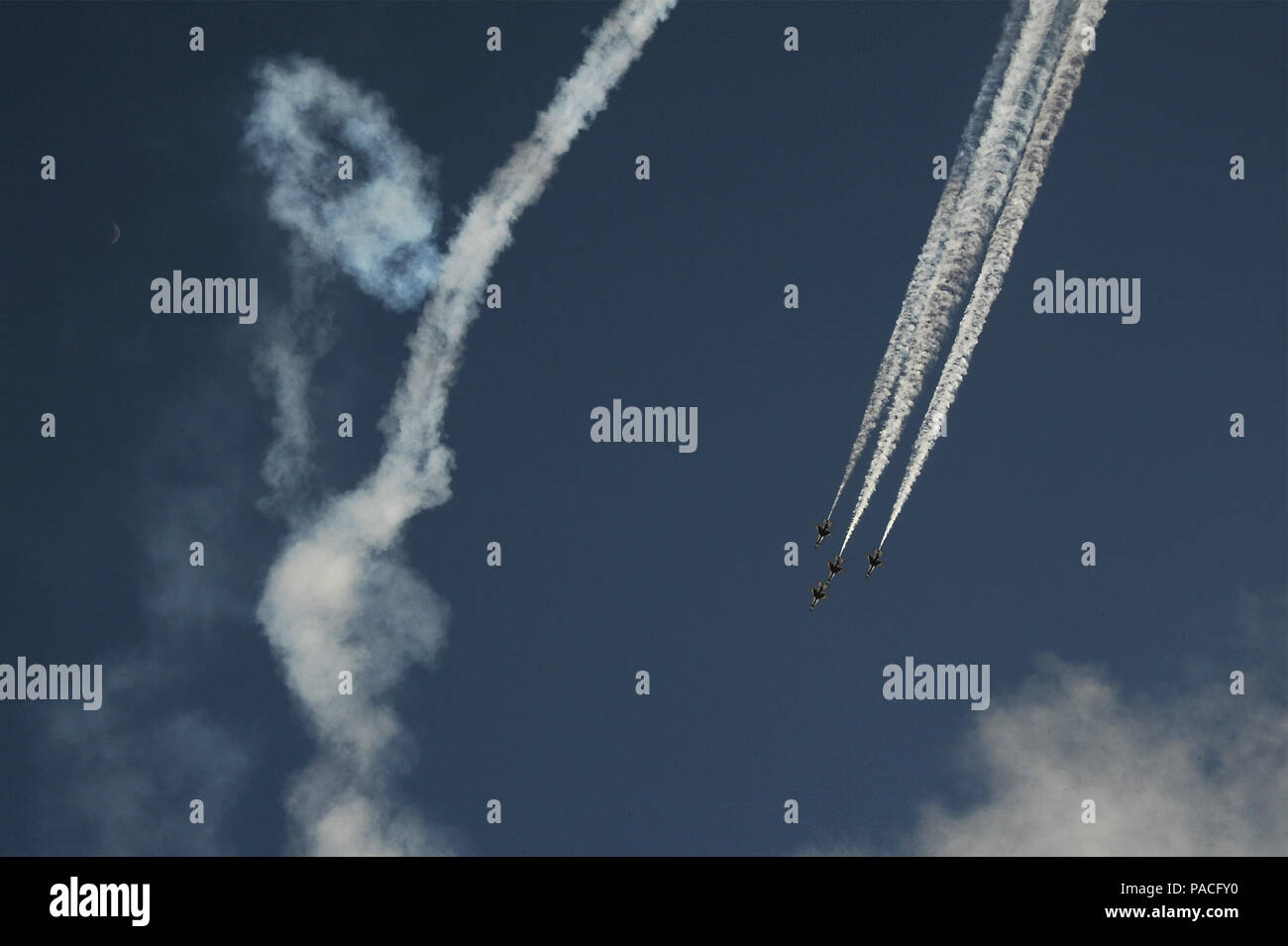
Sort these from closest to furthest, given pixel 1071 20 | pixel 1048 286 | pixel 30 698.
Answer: pixel 1071 20 → pixel 1048 286 → pixel 30 698

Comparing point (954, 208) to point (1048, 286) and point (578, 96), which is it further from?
point (578, 96)

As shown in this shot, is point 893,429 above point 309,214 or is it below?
below
